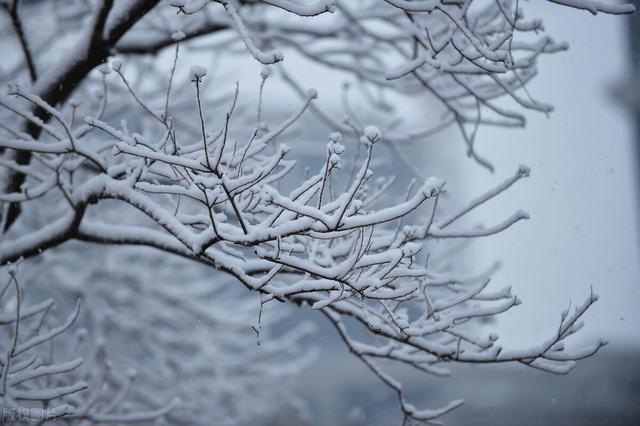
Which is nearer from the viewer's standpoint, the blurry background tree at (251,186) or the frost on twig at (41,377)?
the blurry background tree at (251,186)

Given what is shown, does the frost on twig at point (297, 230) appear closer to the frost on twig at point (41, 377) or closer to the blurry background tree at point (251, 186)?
the blurry background tree at point (251, 186)

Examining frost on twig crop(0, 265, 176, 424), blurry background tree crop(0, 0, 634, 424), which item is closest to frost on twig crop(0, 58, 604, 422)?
blurry background tree crop(0, 0, 634, 424)

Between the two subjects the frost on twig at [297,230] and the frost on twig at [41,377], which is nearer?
the frost on twig at [297,230]

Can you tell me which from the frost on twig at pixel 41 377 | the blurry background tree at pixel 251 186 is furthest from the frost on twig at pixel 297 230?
the frost on twig at pixel 41 377

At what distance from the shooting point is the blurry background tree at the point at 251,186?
2152 mm

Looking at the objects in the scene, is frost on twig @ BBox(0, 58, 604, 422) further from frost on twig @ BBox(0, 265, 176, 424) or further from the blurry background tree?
frost on twig @ BBox(0, 265, 176, 424)

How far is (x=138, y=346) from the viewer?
7996mm

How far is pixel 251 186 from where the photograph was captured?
2152mm

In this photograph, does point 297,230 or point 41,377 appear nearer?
point 297,230

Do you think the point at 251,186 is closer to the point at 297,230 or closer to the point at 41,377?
the point at 297,230

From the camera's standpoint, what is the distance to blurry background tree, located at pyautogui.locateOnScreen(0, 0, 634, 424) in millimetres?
2152

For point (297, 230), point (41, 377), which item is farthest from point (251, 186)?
point (41, 377)

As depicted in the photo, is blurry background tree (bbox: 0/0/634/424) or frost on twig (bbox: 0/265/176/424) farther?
frost on twig (bbox: 0/265/176/424)

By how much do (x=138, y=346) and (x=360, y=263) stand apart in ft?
21.6
